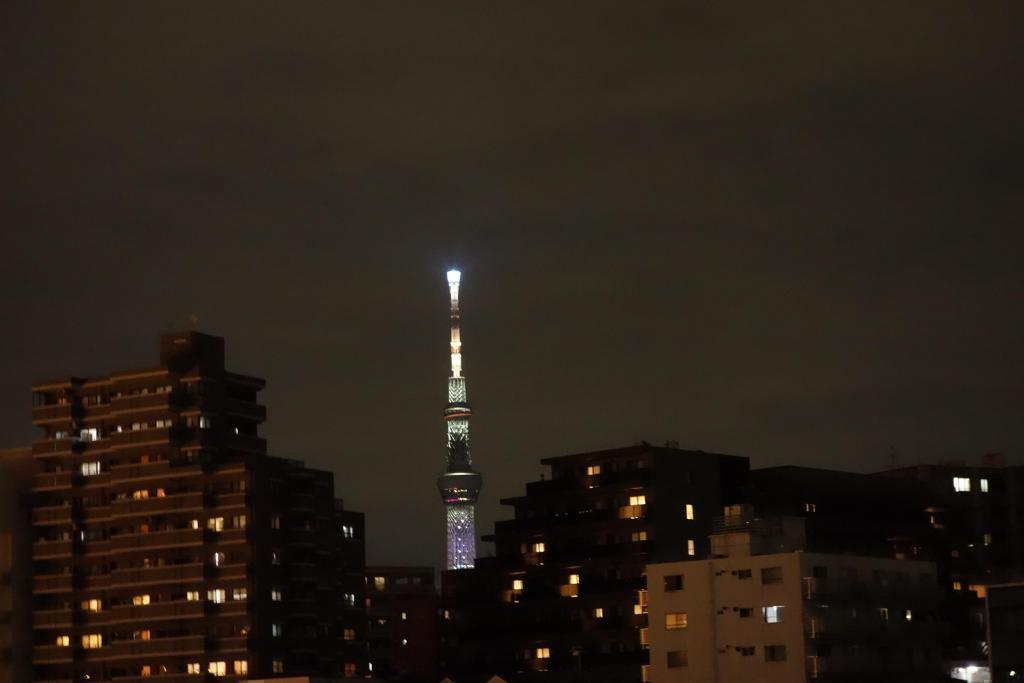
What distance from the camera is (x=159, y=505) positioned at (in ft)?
489

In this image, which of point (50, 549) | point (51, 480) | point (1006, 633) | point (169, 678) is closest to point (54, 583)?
point (50, 549)

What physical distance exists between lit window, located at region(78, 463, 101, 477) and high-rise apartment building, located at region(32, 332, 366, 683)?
180 mm

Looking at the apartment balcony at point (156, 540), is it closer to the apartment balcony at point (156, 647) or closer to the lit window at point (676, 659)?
the apartment balcony at point (156, 647)

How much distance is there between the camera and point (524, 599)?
148m

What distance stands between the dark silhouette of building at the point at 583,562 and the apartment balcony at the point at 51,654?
97.6 ft

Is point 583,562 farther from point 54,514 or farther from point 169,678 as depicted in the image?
point 54,514

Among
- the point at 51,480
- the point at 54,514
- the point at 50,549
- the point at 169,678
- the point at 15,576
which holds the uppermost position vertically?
the point at 51,480

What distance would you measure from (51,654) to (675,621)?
57.7 meters

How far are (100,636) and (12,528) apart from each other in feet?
38.3

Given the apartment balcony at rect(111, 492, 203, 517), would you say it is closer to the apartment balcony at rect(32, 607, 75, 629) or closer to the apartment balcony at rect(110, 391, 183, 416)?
the apartment balcony at rect(110, 391, 183, 416)

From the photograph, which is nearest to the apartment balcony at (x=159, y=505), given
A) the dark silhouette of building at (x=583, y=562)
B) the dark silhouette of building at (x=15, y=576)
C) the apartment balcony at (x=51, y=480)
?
the apartment balcony at (x=51, y=480)

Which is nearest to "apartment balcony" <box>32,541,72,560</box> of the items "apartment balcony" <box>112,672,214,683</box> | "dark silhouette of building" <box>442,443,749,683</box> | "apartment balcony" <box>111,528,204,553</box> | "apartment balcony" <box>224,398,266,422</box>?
"apartment balcony" <box>111,528,204,553</box>

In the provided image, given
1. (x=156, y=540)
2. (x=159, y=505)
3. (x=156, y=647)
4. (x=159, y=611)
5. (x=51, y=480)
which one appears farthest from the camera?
(x=51, y=480)

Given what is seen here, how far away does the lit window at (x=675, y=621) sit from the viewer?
117 m
